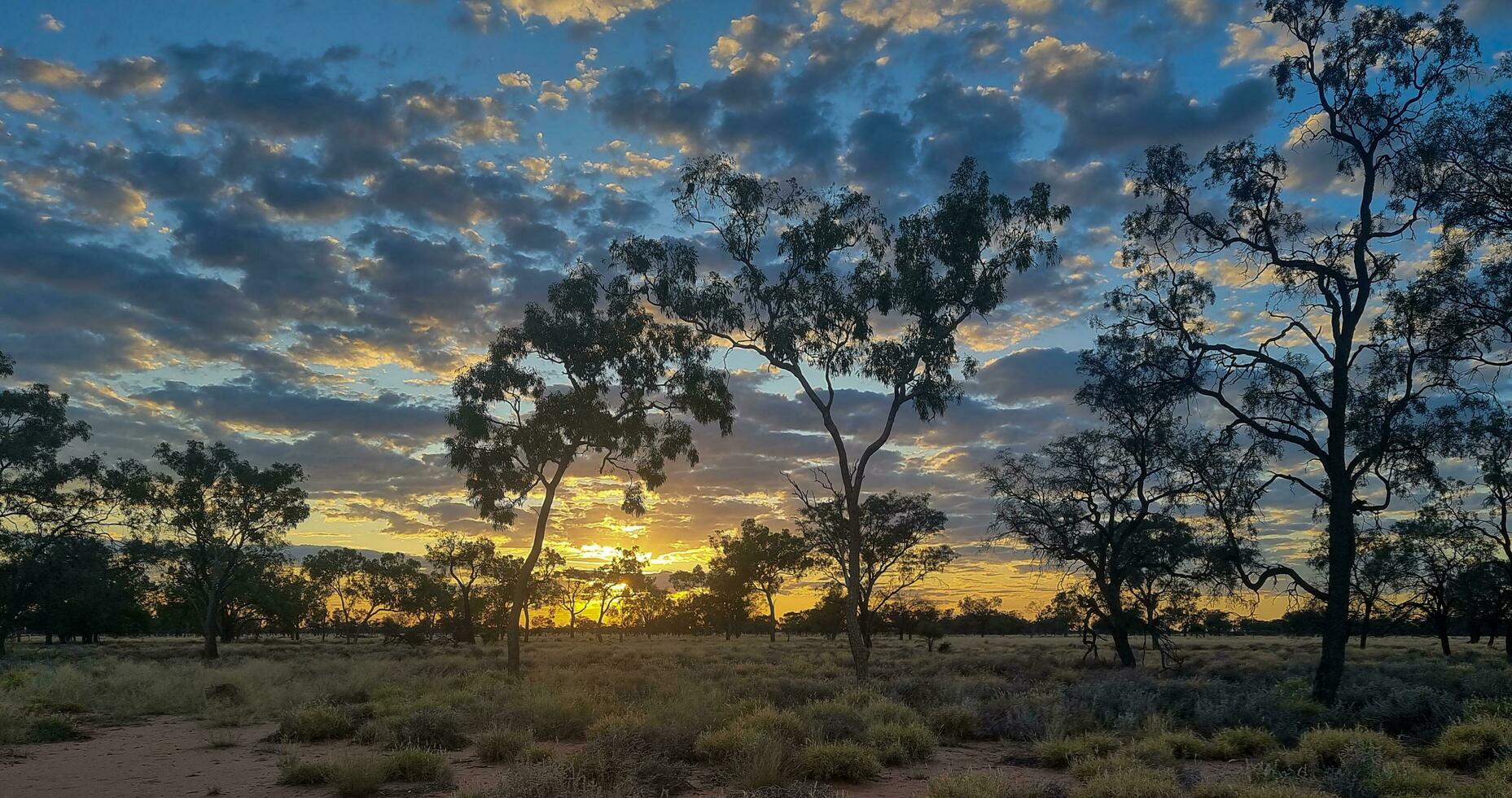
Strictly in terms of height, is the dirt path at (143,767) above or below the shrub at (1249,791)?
below

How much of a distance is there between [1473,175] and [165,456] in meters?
54.5

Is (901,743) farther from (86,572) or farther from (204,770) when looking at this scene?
(86,572)

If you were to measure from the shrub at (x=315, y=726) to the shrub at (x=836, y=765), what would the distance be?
9171mm

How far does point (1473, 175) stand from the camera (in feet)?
53.7

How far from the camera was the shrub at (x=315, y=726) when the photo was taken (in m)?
14.7

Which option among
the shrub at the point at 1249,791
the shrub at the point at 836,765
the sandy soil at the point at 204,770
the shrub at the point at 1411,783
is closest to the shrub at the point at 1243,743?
the sandy soil at the point at 204,770

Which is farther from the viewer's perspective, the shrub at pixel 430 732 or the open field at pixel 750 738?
the shrub at pixel 430 732

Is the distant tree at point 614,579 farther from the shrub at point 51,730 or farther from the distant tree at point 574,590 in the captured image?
the shrub at point 51,730

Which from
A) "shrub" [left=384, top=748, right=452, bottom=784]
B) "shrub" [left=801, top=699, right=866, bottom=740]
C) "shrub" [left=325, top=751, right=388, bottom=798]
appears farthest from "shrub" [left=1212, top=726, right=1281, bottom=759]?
"shrub" [left=325, top=751, right=388, bottom=798]

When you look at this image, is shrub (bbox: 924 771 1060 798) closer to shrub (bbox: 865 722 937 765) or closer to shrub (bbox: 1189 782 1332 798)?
shrub (bbox: 1189 782 1332 798)

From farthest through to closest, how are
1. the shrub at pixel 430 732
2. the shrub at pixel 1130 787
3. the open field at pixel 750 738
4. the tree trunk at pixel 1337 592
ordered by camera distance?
1. the tree trunk at pixel 1337 592
2. the shrub at pixel 430 732
3. the open field at pixel 750 738
4. the shrub at pixel 1130 787

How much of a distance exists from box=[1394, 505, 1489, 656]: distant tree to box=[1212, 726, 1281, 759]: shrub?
1902cm

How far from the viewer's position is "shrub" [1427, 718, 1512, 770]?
11.2 m

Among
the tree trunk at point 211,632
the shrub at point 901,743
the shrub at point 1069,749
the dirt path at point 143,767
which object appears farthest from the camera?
the tree trunk at point 211,632
